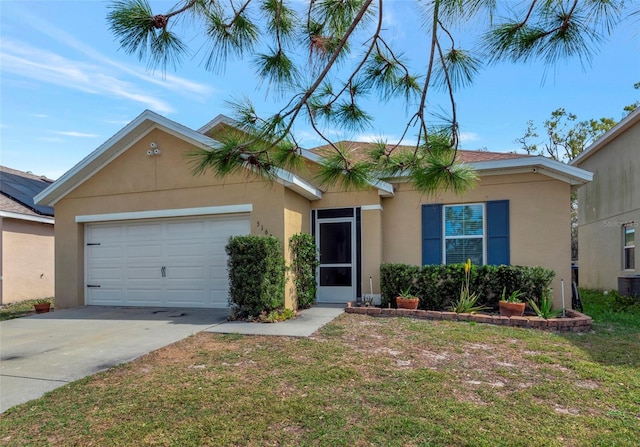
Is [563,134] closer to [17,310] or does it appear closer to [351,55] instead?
[351,55]

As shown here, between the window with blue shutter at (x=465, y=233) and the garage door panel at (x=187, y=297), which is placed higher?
the window with blue shutter at (x=465, y=233)

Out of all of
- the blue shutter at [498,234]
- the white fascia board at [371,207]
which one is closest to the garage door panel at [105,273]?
the white fascia board at [371,207]

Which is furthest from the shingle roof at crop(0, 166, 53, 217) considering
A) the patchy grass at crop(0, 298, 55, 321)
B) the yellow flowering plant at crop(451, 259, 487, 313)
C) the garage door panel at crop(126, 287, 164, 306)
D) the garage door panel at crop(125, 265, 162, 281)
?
the yellow flowering plant at crop(451, 259, 487, 313)

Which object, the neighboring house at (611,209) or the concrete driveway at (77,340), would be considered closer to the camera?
the concrete driveway at (77,340)

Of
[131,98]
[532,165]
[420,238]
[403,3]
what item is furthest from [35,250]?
[532,165]

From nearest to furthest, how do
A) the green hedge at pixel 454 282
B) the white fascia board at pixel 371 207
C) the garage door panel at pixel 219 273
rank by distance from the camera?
the green hedge at pixel 454 282
the garage door panel at pixel 219 273
the white fascia board at pixel 371 207

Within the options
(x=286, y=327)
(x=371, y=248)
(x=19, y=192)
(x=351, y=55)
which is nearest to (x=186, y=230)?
(x=286, y=327)

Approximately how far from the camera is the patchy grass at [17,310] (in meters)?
9.84

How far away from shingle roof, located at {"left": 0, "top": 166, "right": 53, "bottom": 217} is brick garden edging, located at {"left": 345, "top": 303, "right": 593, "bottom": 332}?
36.0 ft

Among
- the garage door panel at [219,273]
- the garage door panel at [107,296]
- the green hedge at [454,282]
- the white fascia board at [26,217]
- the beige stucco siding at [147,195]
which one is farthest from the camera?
the white fascia board at [26,217]

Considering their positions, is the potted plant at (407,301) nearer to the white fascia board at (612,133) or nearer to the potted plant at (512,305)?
the potted plant at (512,305)

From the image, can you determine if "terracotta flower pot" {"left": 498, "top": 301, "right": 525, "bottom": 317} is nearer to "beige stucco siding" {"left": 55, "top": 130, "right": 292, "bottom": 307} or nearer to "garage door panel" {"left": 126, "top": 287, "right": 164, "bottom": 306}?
"beige stucco siding" {"left": 55, "top": 130, "right": 292, "bottom": 307}

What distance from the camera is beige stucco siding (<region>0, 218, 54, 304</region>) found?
1227 cm

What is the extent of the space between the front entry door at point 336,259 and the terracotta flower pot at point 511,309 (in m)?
3.63
